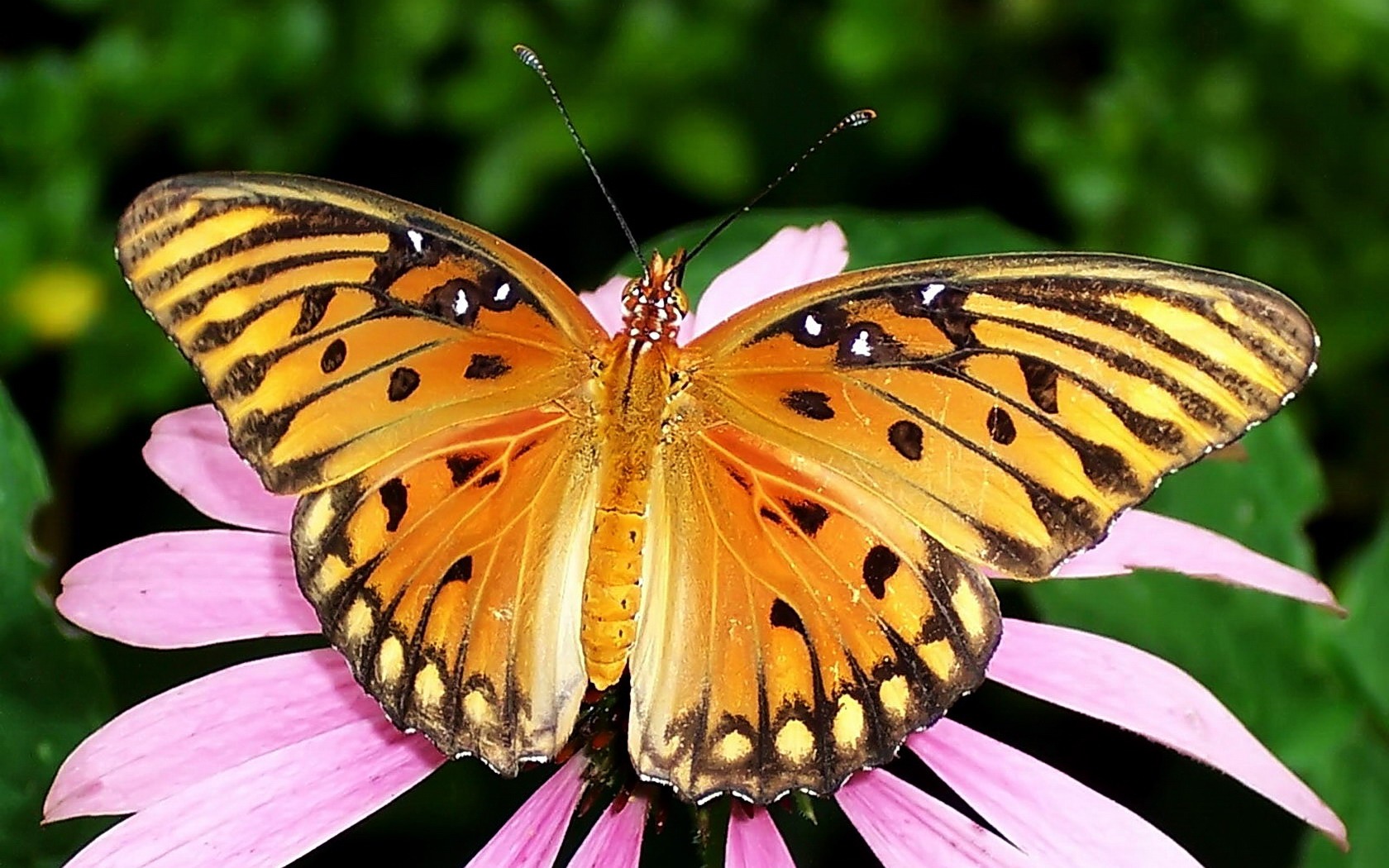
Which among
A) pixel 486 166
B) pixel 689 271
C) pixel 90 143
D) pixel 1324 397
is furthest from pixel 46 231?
pixel 1324 397

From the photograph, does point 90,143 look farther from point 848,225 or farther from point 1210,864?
point 1210,864

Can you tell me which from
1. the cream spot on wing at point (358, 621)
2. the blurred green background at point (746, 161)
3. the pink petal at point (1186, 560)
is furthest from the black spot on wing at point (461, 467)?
the blurred green background at point (746, 161)

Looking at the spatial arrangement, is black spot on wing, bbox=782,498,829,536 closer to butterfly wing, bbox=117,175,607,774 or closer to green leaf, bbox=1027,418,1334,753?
butterfly wing, bbox=117,175,607,774

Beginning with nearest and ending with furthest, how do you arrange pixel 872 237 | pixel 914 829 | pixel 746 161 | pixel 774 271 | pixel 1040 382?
pixel 1040 382, pixel 914 829, pixel 774 271, pixel 872 237, pixel 746 161

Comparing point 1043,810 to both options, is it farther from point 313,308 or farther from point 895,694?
point 313,308

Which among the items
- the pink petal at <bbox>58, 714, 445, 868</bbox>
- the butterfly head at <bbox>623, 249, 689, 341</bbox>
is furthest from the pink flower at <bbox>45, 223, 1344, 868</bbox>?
the butterfly head at <bbox>623, 249, 689, 341</bbox>

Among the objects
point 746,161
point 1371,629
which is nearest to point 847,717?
point 1371,629

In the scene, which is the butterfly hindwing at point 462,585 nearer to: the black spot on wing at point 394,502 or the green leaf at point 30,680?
the black spot on wing at point 394,502
